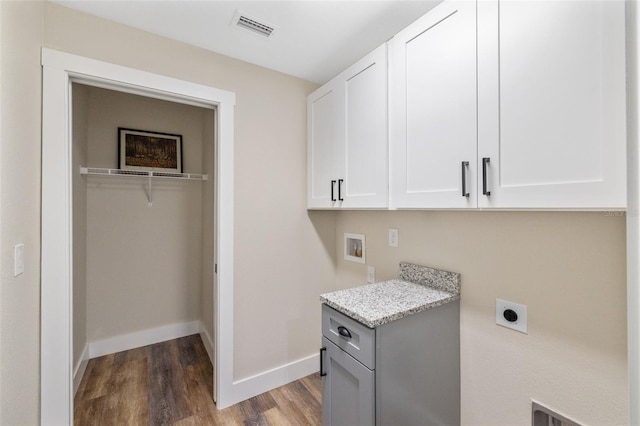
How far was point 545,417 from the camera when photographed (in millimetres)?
1234

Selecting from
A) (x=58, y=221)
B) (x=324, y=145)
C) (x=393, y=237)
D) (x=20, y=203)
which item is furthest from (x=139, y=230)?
(x=393, y=237)

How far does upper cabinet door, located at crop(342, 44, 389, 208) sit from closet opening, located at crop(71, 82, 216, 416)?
1306 mm

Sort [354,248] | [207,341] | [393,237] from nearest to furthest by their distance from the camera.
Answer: [393,237] < [354,248] < [207,341]

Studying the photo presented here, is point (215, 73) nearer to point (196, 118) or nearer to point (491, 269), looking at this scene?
point (196, 118)

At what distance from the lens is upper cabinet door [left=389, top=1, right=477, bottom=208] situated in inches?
45.1

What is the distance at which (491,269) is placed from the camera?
138 centimetres

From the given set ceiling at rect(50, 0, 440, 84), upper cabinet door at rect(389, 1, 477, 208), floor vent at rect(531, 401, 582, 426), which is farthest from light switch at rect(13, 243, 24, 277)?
floor vent at rect(531, 401, 582, 426)

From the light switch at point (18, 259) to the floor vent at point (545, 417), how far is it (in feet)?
7.23

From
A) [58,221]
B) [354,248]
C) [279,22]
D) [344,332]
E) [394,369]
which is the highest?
[279,22]

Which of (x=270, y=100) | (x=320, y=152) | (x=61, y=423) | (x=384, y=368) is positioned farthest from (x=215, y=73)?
(x=61, y=423)

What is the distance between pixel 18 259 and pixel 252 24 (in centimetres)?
156

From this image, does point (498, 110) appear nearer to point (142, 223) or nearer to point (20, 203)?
point (20, 203)

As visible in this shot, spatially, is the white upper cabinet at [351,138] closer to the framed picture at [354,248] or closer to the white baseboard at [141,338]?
the framed picture at [354,248]

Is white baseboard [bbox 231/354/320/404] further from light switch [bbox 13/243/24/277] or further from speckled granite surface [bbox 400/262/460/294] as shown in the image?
light switch [bbox 13/243/24/277]
